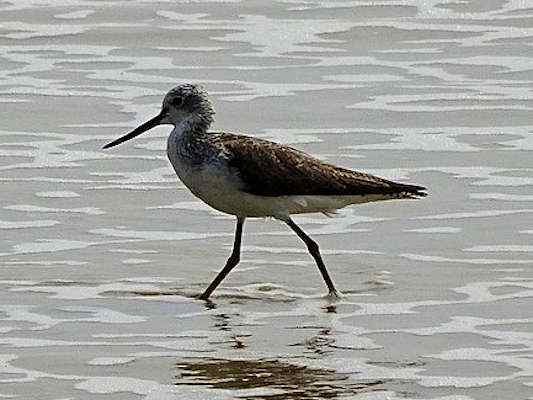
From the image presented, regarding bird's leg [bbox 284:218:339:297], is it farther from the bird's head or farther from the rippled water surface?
the bird's head

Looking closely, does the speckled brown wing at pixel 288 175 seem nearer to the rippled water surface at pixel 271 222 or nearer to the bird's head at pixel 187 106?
the bird's head at pixel 187 106

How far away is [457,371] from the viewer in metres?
8.31

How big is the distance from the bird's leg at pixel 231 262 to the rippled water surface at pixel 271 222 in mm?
102

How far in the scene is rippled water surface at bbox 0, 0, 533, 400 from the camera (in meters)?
8.48

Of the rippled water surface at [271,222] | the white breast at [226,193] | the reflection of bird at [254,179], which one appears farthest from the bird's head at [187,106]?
the rippled water surface at [271,222]

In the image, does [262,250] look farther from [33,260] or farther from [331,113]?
[331,113]

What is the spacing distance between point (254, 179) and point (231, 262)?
1.43 ft

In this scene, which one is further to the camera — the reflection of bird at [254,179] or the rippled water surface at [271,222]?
the reflection of bird at [254,179]

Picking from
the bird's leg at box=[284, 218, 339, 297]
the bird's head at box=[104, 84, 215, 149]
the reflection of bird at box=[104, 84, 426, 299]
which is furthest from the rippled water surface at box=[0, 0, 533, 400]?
the bird's head at box=[104, 84, 215, 149]

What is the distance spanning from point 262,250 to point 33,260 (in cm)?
126

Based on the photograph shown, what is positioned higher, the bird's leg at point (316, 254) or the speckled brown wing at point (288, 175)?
the speckled brown wing at point (288, 175)

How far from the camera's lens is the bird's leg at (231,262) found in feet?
32.7

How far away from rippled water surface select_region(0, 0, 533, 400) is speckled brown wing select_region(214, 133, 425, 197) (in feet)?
1.37

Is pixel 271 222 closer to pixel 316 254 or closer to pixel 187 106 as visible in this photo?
pixel 187 106
